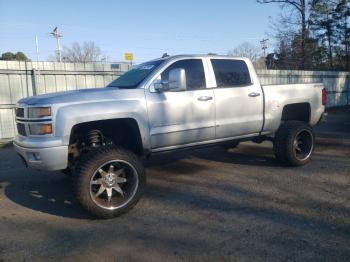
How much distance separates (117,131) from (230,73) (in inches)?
84.7

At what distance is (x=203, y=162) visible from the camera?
7281mm

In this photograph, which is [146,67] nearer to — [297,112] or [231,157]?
[231,157]

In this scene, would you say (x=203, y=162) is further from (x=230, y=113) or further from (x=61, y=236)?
(x=61, y=236)

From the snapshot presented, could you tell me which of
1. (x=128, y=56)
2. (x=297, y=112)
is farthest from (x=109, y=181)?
(x=128, y=56)

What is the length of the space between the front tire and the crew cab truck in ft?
0.04

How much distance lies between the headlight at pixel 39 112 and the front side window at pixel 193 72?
1.97 meters

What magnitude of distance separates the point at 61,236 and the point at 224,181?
9.19ft

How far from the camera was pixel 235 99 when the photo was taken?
5.87 metres

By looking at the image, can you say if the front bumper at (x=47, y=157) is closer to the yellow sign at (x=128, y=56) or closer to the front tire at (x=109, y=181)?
the front tire at (x=109, y=181)

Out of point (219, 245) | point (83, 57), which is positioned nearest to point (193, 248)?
point (219, 245)

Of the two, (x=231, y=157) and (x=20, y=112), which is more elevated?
(x=20, y=112)

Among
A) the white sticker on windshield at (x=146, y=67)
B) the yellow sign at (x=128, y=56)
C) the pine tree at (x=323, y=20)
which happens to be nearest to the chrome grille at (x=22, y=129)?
the white sticker on windshield at (x=146, y=67)

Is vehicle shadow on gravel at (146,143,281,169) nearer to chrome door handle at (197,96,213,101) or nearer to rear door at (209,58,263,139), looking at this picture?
rear door at (209,58,263,139)

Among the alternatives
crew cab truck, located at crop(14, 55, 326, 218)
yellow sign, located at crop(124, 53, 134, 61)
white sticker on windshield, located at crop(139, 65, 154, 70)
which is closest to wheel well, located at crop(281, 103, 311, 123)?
crew cab truck, located at crop(14, 55, 326, 218)
